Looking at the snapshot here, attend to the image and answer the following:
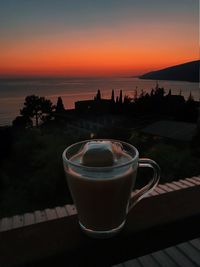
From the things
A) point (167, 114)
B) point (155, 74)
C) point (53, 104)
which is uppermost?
point (155, 74)

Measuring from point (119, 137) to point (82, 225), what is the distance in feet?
16.7

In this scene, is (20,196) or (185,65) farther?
(185,65)

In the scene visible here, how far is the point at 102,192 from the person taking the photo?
38cm

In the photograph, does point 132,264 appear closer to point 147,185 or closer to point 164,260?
point 164,260

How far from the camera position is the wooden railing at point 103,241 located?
1.11 feet

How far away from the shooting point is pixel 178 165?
4664mm

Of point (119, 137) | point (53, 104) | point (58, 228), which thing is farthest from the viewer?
point (53, 104)

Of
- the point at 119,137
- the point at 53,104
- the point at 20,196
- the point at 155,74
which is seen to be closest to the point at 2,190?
the point at 20,196

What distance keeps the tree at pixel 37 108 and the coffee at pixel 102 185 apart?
13.6m

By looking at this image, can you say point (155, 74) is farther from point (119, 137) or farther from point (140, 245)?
point (140, 245)

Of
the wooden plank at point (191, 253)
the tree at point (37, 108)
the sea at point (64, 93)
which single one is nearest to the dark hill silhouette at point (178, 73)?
the sea at point (64, 93)

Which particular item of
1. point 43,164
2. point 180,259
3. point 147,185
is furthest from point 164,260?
point 43,164

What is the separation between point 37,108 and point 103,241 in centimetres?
1507

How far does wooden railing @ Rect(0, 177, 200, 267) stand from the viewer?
1.11ft
